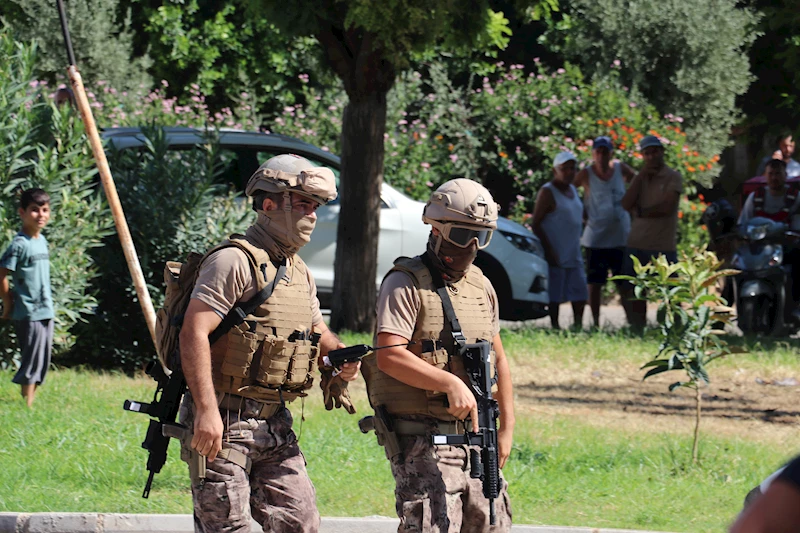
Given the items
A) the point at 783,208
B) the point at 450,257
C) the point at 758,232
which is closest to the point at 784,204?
the point at 783,208

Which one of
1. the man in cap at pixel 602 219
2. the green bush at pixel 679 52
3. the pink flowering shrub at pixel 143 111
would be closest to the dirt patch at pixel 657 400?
the man in cap at pixel 602 219

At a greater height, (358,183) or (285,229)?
(358,183)

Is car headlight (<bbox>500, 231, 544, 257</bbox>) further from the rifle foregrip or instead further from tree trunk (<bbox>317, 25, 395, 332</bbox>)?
the rifle foregrip

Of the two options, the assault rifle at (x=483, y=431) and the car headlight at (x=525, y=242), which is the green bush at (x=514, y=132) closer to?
the car headlight at (x=525, y=242)

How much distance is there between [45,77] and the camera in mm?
20156

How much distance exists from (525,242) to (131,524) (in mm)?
6573

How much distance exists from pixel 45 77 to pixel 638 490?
51.9 feet

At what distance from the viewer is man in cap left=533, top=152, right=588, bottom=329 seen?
12016 mm

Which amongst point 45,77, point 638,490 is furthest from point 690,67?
point 638,490

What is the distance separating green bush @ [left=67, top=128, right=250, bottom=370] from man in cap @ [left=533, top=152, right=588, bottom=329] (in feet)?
11.6

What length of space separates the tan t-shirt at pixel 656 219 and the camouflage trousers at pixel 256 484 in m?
7.85

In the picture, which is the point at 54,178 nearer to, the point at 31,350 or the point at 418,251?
the point at 31,350

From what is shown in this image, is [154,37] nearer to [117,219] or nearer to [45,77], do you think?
[45,77]

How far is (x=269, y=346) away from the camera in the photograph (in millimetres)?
4273
